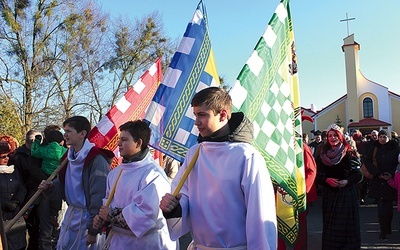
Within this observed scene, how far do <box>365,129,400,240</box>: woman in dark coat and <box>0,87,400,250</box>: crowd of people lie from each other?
187 centimetres

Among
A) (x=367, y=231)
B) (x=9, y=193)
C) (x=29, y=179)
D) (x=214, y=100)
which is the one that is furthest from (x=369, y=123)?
(x=214, y=100)

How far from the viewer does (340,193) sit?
227 inches

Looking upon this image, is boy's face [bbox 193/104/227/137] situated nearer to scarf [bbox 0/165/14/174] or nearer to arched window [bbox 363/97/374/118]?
scarf [bbox 0/165/14/174]

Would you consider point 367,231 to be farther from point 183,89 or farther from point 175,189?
point 175,189

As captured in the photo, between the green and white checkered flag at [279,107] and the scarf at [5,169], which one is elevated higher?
the green and white checkered flag at [279,107]

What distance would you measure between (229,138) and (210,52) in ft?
7.49

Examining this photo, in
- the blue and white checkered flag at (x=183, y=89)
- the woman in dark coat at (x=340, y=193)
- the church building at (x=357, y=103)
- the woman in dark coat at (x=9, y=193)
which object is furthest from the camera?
the church building at (x=357, y=103)

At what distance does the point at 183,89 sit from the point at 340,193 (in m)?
2.73

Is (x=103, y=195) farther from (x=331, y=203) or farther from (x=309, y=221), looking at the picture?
(x=309, y=221)

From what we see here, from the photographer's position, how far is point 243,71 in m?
4.03

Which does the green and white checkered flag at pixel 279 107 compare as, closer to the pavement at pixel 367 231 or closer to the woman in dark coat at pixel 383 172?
the pavement at pixel 367 231

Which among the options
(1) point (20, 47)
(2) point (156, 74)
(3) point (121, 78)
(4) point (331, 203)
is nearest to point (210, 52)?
(2) point (156, 74)

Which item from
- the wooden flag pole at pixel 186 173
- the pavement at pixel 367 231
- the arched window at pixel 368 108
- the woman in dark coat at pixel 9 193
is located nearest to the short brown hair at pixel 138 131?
the wooden flag pole at pixel 186 173

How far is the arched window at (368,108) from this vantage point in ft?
147
